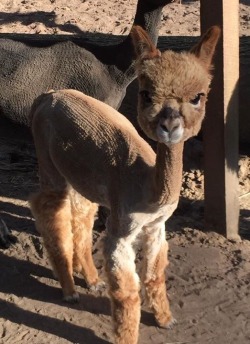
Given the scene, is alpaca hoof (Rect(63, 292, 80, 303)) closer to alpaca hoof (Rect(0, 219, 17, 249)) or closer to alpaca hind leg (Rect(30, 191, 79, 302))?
alpaca hind leg (Rect(30, 191, 79, 302))

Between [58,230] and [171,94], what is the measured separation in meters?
1.73

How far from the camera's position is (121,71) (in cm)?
648

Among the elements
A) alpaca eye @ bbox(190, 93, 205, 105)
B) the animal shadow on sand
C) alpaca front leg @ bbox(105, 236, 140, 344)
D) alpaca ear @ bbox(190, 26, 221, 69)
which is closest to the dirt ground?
the animal shadow on sand


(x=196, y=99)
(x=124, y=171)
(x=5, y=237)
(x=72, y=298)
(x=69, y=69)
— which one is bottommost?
(x=72, y=298)

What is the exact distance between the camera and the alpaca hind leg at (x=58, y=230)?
4625 millimetres

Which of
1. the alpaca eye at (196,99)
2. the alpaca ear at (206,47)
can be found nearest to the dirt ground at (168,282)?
the alpaca eye at (196,99)

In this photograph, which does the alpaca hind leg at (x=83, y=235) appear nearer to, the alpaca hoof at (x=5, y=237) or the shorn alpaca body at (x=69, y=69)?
the alpaca hoof at (x=5, y=237)

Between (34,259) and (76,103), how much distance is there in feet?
4.93

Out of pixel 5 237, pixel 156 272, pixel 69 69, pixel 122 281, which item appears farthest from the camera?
pixel 69 69

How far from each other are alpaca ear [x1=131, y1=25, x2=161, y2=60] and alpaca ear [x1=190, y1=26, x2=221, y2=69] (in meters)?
0.21

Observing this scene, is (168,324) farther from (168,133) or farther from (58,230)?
(168,133)

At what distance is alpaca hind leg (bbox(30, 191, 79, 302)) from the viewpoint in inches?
182

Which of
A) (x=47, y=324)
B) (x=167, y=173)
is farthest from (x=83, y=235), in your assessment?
(x=167, y=173)

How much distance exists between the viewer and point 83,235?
481cm
